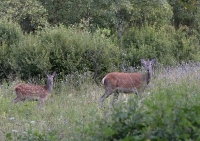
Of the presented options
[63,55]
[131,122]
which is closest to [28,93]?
[63,55]

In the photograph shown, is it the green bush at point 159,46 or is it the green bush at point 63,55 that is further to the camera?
the green bush at point 159,46

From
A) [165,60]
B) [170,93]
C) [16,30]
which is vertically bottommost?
[165,60]

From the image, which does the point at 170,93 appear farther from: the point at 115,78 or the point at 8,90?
the point at 8,90

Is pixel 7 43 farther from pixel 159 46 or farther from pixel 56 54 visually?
pixel 159 46

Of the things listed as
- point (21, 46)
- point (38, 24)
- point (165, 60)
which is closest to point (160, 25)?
point (165, 60)

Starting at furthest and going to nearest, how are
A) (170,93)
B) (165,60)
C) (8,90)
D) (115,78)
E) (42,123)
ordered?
(165,60) < (8,90) < (115,78) < (42,123) < (170,93)

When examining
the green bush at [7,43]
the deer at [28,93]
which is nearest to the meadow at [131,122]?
the deer at [28,93]

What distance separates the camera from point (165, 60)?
71.5 feet

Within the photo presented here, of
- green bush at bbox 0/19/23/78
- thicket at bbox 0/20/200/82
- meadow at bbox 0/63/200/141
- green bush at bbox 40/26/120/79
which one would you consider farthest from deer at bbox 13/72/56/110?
green bush at bbox 0/19/23/78

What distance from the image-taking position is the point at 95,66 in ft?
55.1

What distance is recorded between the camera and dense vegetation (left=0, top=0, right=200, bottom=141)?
5621mm

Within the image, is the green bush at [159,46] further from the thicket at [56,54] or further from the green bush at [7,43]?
the green bush at [7,43]

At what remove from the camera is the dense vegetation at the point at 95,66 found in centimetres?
562

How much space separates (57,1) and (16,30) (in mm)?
6650
